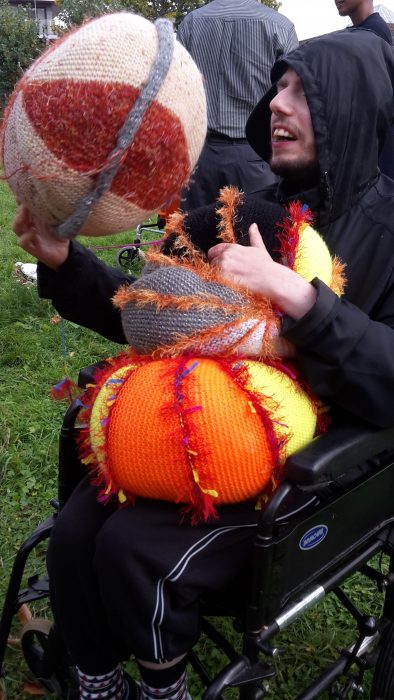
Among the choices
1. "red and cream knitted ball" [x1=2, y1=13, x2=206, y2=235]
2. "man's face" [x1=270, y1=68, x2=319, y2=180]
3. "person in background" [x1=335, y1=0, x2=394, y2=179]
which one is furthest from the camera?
"person in background" [x1=335, y1=0, x2=394, y2=179]

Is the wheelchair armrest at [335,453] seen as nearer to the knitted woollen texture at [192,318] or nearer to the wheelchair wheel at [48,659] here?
the knitted woollen texture at [192,318]

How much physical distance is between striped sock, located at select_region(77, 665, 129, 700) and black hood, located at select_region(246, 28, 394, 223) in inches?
47.8

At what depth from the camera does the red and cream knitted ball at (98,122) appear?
1030mm

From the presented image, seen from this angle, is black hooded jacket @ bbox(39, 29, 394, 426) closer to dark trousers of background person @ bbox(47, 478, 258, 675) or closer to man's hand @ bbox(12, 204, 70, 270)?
man's hand @ bbox(12, 204, 70, 270)

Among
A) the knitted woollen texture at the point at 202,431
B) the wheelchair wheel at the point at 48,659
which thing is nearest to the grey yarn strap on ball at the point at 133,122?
the knitted woollen texture at the point at 202,431

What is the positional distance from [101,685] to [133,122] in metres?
1.22

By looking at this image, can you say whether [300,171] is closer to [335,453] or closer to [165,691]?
[335,453]

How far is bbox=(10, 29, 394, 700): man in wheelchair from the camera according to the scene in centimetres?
124

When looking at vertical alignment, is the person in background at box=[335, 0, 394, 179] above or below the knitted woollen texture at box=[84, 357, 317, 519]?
above

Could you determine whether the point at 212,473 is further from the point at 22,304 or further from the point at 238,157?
the point at 22,304

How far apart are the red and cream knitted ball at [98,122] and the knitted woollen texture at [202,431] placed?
34cm

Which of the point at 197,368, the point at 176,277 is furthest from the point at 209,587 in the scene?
the point at 176,277

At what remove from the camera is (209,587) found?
126 centimetres

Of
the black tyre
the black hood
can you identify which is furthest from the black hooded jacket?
the black tyre
